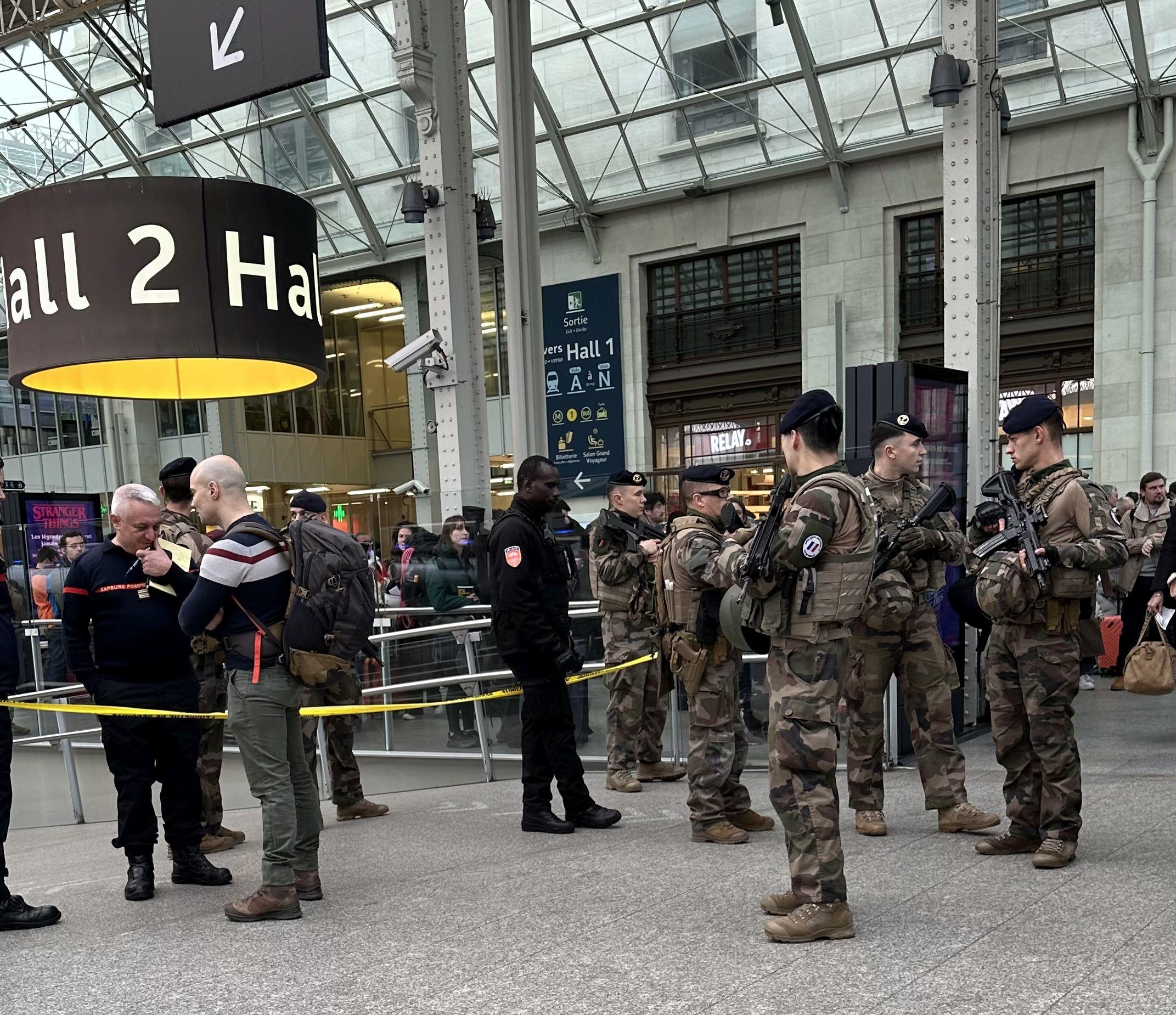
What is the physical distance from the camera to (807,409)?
4.19m

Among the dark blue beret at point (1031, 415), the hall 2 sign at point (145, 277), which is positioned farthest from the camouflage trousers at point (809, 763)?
the hall 2 sign at point (145, 277)

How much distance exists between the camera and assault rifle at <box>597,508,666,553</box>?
7.18 metres

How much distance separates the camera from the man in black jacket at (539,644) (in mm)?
5855

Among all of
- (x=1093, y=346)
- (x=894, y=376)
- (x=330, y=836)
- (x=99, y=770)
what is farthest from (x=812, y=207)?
(x=330, y=836)

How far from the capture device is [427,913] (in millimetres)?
4570

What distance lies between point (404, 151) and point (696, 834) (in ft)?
61.6

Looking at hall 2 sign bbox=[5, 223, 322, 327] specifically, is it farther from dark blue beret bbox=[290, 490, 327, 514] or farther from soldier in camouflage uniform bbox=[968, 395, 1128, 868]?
soldier in camouflage uniform bbox=[968, 395, 1128, 868]

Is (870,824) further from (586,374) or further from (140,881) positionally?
(586,374)

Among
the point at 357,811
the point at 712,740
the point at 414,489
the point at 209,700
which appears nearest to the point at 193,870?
the point at 209,700

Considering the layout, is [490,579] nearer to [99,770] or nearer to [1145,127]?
[99,770]

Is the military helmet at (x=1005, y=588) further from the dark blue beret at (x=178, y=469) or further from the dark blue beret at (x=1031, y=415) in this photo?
the dark blue beret at (x=178, y=469)

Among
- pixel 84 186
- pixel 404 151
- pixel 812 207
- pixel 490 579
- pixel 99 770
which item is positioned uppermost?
pixel 404 151

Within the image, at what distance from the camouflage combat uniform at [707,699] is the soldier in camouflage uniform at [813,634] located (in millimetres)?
1253

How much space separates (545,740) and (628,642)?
1.53 metres
